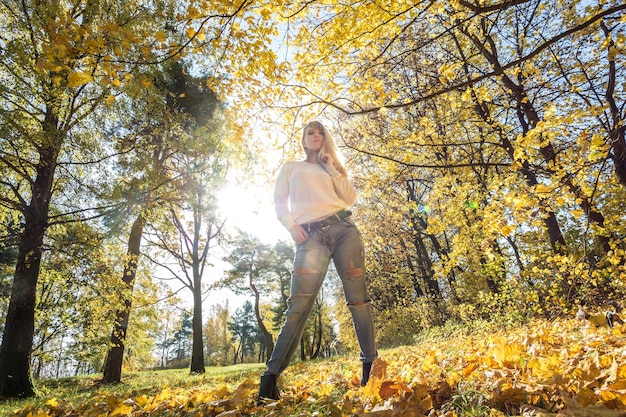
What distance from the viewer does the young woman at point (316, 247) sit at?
2.28 meters

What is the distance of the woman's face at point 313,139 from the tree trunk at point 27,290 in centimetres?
618

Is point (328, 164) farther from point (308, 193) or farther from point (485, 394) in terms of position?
point (485, 394)

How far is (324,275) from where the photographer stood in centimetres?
246

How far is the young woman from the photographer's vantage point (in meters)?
2.28

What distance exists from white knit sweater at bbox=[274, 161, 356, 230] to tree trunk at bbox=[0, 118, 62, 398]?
622cm

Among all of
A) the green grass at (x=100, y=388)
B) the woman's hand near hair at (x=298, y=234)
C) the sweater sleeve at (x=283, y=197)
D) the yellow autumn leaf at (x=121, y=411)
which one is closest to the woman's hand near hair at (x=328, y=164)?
the sweater sleeve at (x=283, y=197)

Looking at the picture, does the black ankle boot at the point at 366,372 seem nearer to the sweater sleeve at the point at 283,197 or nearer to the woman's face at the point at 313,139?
the sweater sleeve at the point at 283,197

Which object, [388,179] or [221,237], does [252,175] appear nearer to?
[388,179]

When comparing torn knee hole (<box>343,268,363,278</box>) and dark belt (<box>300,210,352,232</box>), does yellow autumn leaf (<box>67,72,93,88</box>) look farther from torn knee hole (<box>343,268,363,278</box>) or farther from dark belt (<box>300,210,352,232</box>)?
torn knee hole (<box>343,268,363,278</box>)

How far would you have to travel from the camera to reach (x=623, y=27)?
5.59 m

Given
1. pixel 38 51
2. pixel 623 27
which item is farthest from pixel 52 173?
pixel 623 27

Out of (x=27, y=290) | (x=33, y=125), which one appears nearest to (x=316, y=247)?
(x=27, y=290)

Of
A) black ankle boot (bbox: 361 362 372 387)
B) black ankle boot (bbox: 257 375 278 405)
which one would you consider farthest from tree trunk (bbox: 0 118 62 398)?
black ankle boot (bbox: 361 362 372 387)

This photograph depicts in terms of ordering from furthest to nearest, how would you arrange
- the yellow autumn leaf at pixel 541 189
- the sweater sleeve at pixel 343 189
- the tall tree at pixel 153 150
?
the tall tree at pixel 153 150, the yellow autumn leaf at pixel 541 189, the sweater sleeve at pixel 343 189
